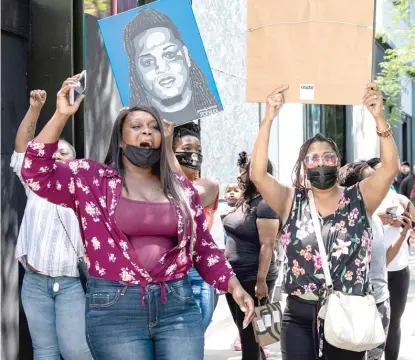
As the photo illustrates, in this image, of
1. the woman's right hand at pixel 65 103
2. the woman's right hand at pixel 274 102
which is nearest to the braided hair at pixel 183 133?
the woman's right hand at pixel 274 102

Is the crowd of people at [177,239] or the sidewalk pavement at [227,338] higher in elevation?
the crowd of people at [177,239]

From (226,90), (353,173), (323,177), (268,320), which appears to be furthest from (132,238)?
(226,90)

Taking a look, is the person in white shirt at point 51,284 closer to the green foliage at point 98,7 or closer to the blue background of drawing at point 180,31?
the blue background of drawing at point 180,31

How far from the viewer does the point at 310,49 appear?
5008mm

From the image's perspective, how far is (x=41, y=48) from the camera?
21.5 feet

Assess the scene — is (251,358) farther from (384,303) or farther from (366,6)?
(366,6)

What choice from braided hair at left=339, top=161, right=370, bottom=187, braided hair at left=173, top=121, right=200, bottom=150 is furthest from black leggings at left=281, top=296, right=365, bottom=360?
braided hair at left=339, top=161, right=370, bottom=187

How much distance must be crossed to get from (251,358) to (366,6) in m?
3.21

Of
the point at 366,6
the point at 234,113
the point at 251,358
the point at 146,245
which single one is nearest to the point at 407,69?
the point at 234,113

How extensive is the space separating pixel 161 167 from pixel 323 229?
1199 millimetres

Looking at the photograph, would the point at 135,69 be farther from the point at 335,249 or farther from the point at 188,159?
the point at 335,249

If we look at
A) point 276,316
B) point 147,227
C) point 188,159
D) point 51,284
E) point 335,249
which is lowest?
point 276,316

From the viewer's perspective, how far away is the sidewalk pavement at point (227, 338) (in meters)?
8.56

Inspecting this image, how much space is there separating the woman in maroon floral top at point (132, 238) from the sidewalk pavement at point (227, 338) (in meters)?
4.44
